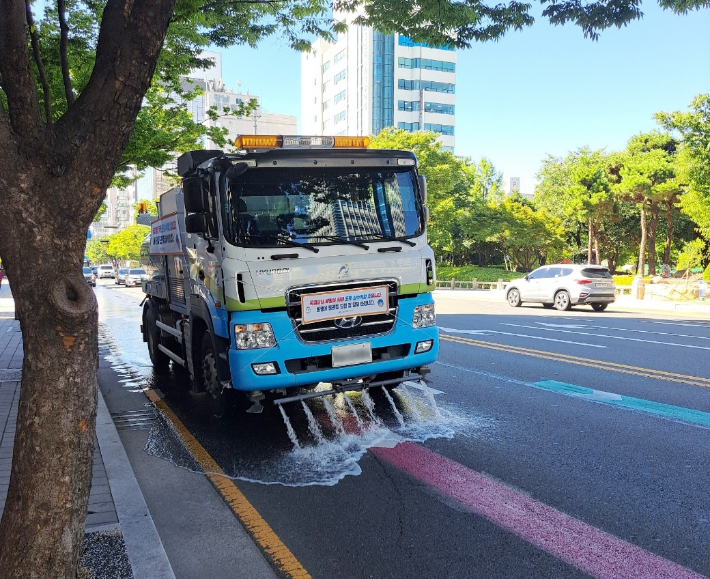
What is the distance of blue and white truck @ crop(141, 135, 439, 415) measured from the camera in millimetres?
5508

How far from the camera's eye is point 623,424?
601cm

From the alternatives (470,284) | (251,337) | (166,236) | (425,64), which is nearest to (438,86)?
(425,64)

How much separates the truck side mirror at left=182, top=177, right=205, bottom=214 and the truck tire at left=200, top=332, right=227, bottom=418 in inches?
51.2

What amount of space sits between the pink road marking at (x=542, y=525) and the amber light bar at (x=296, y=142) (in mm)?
3084

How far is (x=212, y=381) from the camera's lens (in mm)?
6312

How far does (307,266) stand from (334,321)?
0.58 metres

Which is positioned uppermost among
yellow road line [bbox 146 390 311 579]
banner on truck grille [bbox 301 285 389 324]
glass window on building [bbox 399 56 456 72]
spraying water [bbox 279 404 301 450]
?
glass window on building [bbox 399 56 456 72]

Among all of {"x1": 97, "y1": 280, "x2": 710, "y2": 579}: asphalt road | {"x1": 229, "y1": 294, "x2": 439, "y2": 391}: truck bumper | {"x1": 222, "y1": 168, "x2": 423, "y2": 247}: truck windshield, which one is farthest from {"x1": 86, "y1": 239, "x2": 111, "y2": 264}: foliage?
{"x1": 229, "y1": 294, "x2": 439, "y2": 391}: truck bumper

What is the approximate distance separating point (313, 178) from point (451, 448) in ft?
9.42

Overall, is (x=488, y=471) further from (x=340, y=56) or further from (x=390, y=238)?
(x=340, y=56)

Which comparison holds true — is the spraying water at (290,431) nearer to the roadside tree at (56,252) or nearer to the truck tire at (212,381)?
the truck tire at (212,381)

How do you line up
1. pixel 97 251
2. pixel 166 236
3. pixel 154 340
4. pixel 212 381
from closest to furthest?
pixel 212 381 < pixel 166 236 < pixel 154 340 < pixel 97 251

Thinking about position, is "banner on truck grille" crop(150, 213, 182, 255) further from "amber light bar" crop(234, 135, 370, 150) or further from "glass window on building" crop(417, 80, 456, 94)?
"glass window on building" crop(417, 80, 456, 94)

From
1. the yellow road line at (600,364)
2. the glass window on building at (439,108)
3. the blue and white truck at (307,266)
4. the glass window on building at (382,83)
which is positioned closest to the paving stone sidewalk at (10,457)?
the blue and white truck at (307,266)
